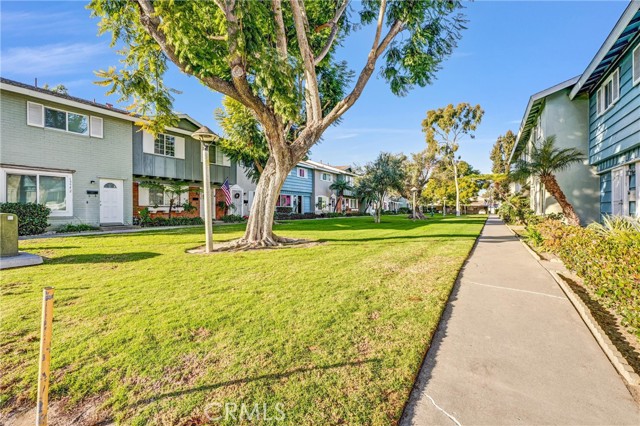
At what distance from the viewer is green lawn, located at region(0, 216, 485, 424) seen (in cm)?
229

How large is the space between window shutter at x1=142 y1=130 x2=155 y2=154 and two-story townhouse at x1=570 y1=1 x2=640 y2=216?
67.7 ft

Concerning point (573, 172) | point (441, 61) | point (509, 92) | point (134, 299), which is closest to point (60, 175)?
point (134, 299)

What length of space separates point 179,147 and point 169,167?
1.70 metres

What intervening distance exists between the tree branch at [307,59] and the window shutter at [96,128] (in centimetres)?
1227

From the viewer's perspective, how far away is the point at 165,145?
19625mm

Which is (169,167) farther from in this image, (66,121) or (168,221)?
(66,121)

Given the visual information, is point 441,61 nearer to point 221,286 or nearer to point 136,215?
point 221,286

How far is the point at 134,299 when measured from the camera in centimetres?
444

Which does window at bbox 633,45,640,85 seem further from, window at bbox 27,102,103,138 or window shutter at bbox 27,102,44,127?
window shutter at bbox 27,102,44,127

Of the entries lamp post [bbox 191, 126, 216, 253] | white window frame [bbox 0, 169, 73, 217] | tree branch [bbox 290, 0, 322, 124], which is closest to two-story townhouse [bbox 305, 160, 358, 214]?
white window frame [bbox 0, 169, 73, 217]

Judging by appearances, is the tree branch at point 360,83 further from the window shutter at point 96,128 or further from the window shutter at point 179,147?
the window shutter at point 179,147

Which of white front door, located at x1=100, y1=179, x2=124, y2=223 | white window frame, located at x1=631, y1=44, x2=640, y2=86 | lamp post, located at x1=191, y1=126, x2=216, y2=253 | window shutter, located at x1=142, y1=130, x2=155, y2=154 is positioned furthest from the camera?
window shutter, located at x1=142, y1=130, x2=155, y2=154

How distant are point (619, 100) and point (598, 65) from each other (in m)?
1.49

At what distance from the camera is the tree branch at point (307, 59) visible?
8617mm
